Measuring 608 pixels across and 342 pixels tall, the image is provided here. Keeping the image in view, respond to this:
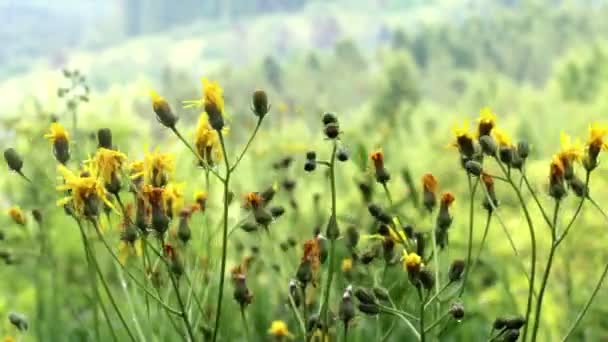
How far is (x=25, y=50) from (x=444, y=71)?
65.1m

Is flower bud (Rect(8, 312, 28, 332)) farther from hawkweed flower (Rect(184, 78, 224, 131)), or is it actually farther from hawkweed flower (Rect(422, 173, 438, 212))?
hawkweed flower (Rect(422, 173, 438, 212))

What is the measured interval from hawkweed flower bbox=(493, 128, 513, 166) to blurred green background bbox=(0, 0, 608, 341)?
0.06m

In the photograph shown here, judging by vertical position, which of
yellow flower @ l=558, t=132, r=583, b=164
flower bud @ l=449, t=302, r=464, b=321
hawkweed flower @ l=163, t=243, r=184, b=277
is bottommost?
flower bud @ l=449, t=302, r=464, b=321

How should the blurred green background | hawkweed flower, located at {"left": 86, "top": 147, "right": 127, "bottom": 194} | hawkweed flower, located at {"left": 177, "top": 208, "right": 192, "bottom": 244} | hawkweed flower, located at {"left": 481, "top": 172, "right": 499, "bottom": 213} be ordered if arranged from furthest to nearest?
1. the blurred green background
2. hawkweed flower, located at {"left": 177, "top": 208, "right": 192, "bottom": 244}
3. hawkweed flower, located at {"left": 481, "top": 172, "right": 499, "bottom": 213}
4. hawkweed flower, located at {"left": 86, "top": 147, "right": 127, "bottom": 194}

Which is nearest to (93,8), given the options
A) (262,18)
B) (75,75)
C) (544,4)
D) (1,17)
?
(1,17)

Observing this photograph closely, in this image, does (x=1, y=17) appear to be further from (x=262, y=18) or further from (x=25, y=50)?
(x=262, y=18)

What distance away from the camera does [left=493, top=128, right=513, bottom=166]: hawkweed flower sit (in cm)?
120

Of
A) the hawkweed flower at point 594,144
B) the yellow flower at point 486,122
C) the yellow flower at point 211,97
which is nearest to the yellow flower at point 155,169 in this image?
the yellow flower at point 211,97

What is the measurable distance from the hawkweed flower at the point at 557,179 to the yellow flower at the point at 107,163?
593 millimetres

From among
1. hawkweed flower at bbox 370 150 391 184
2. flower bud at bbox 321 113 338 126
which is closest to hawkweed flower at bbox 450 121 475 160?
hawkweed flower at bbox 370 150 391 184

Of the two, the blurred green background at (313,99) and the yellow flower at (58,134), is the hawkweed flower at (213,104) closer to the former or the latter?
the blurred green background at (313,99)

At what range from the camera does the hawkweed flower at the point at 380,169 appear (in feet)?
3.98

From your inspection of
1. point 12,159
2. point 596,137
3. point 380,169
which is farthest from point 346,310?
point 12,159

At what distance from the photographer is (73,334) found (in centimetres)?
209
